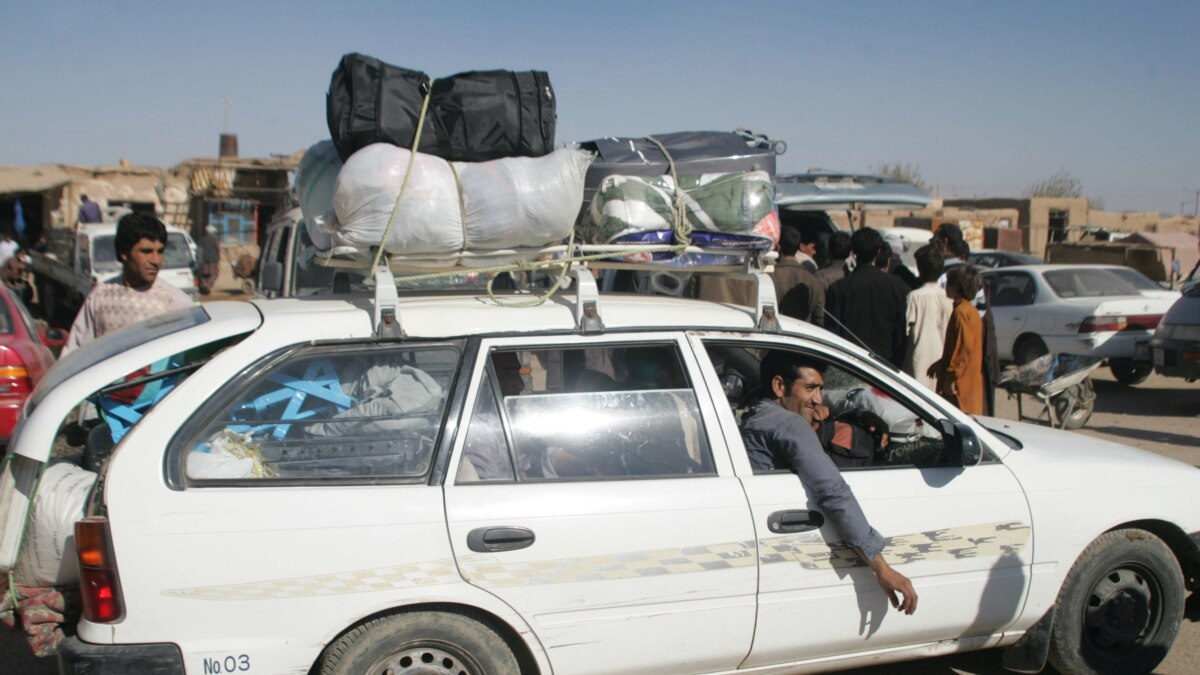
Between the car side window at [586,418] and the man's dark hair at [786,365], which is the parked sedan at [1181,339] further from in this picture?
the car side window at [586,418]

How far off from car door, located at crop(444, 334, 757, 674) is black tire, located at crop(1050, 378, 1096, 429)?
6212 mm

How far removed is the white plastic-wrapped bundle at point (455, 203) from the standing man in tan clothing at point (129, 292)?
1840mm

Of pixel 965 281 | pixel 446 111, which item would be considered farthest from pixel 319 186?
pixel 965 281

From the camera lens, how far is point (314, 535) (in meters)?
3.05

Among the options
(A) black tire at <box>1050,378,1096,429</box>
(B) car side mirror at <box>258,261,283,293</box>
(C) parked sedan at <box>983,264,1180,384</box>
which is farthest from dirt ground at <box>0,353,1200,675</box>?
(B) car side mirror at <box>258,261,283,293</box>

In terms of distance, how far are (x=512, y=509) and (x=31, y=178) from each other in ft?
83.7

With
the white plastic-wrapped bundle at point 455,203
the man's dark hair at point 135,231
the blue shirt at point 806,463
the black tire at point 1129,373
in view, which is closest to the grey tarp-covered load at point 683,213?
the white plastic-wrapped bundle at point 455,203

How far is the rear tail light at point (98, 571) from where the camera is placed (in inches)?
115

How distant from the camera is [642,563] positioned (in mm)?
3320

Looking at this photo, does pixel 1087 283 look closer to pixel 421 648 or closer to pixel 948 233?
pixel 948 233

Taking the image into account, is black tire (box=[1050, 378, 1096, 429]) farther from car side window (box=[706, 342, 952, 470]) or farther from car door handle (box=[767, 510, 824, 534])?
car door handle (box=[767, 510, 824, 534])

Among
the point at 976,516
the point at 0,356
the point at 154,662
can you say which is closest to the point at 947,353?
the point at 976,516

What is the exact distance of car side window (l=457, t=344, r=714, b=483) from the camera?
3.32 meters

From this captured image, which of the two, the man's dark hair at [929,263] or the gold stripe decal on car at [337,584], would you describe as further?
the man's dark hair at [929,263]
